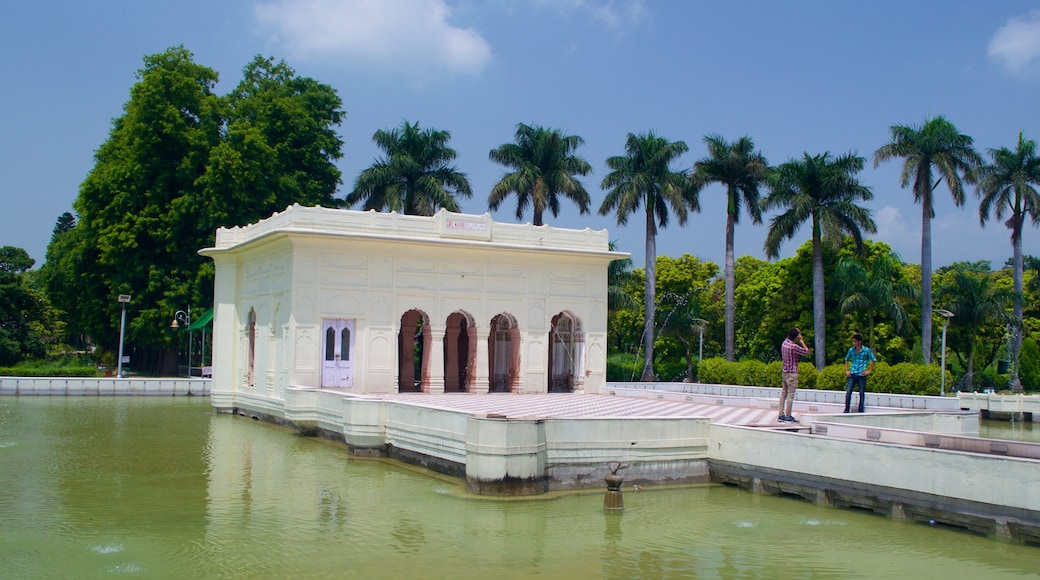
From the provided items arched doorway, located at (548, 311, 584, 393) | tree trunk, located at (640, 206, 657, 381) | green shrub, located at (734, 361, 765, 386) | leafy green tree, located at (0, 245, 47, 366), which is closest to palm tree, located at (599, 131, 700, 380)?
tree trunk, located at (640, 206, 657, 381)

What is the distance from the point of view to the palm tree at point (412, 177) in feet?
131

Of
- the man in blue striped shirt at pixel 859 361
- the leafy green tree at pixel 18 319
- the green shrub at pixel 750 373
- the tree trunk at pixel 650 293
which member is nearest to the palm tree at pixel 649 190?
the tree trunk at pixel 650 293

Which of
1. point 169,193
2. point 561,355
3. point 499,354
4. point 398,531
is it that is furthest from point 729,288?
point 398,531

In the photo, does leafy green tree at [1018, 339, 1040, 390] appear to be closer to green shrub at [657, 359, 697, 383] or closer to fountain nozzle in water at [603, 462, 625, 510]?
green shrub at [657, 359, 697, 383]

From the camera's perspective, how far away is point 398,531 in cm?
1188

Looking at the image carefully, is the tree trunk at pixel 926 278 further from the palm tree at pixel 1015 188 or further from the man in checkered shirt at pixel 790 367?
the man in checkered shirt at pixel 790 367

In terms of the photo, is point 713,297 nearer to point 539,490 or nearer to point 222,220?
point 222,220

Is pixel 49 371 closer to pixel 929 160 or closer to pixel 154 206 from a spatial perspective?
pixel 154 206

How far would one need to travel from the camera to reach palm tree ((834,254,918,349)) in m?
36.3

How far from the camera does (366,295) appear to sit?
2506 cm

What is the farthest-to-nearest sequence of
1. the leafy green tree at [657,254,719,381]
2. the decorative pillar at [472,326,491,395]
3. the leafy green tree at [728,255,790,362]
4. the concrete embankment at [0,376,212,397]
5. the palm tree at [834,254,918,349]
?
the leafy green tree at [657,254,719,381] → the leafy green tree at [728,255,790,362] → the palm tree at [834,254,918,349] → the concrete embankment at [0,376,212,397] → the decorative pillar at [472,326,491,395]

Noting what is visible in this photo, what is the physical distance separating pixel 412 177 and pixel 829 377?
64.7 feet

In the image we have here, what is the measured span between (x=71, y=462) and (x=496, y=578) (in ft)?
36.4

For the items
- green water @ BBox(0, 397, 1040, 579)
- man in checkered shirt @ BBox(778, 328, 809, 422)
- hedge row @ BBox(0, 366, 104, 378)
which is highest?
man in checkered shirt @ BBox(778, 328, 809, 422)
